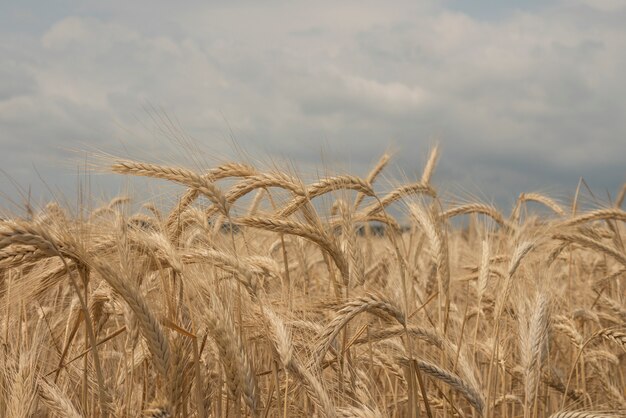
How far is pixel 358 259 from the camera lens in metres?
3.00

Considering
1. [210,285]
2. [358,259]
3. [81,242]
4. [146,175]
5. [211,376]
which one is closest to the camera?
[81,242]

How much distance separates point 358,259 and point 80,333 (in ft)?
4.54

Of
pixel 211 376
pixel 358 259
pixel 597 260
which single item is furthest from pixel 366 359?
pixel 597 260

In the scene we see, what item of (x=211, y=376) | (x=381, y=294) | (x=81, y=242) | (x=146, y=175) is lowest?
(x=211, y=376)

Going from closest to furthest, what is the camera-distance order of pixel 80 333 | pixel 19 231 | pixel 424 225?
pixel 19 231 < pixel 80 333 < pixel 424 225

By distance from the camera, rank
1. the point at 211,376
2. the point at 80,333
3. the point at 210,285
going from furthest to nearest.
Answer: the point at 80,333
the point at 211,376
the point at 210,285

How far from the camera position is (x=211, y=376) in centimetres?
279

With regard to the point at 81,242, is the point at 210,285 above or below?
below

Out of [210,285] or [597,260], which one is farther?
[597,260]

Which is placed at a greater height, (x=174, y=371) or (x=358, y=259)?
(x=358, y=259)

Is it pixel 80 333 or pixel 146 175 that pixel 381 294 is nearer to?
pixel 146 175

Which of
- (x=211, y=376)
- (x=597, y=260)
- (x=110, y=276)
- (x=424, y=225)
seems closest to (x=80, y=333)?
(x=211, y=376)

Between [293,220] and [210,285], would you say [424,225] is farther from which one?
[210,285]

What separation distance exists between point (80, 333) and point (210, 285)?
128 cm
